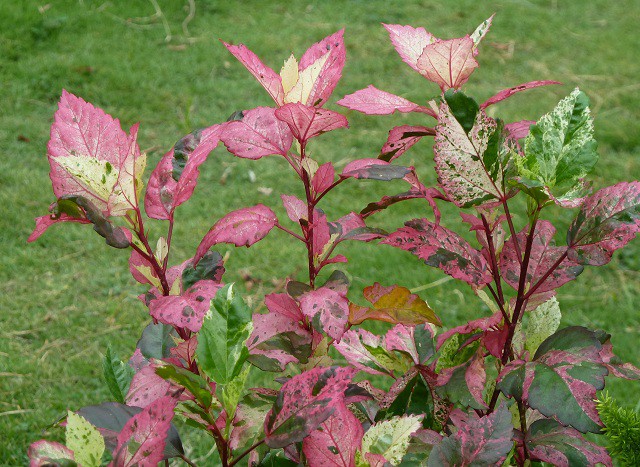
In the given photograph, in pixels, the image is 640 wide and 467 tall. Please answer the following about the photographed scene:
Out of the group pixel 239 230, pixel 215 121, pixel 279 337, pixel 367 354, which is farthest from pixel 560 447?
pixel 215 121

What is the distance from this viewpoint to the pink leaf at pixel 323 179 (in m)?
0.94

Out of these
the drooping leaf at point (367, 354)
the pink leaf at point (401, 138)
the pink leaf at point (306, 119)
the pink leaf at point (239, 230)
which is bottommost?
the drooping leaf at point (367, 354)

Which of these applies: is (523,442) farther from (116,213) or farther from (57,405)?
(57,405)

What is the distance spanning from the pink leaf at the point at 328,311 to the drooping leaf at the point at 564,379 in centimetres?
20

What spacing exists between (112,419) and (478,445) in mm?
396

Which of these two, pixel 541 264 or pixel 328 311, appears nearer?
pixel 328 311

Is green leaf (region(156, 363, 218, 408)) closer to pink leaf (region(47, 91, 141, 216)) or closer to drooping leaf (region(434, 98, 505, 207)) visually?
pink leaf (region(47, 91, 141, 216))

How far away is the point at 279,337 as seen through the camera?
3.08 ft

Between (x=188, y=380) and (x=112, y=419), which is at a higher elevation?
(x=188, y=380)

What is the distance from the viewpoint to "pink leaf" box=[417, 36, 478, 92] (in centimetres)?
89

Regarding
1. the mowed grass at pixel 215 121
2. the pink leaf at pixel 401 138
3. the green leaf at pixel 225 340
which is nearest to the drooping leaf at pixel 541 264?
the pink leaf at pixel 401 138

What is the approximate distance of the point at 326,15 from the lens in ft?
14.2

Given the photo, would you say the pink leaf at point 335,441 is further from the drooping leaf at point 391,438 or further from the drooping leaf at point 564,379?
the drooping leaf at point 564,379

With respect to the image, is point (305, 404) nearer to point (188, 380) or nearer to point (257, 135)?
point (188, 380)
